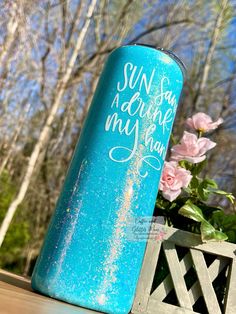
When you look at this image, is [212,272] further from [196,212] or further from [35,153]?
[35,153]

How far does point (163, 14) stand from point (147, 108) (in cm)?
816

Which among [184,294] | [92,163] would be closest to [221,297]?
[184,294]

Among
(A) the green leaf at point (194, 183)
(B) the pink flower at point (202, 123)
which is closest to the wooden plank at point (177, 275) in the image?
(A) the green leaf at point (194, 183)

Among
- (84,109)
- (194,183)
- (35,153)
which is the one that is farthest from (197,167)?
(84,109)

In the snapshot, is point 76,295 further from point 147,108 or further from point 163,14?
point 163,14

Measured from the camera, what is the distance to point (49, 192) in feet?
27.9

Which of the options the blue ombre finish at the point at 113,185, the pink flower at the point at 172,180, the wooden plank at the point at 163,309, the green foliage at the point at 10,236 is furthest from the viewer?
the green foliage at the point at 10,236

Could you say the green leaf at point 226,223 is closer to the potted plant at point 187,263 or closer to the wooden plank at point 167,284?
the potted plant at point 187,263

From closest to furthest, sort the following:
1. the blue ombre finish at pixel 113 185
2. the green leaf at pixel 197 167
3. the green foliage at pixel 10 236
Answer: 1. the blue ombre finish at pixel 113 185
2. the green leaf at pixel 197 167
3. the green foliage at pixel 10 236

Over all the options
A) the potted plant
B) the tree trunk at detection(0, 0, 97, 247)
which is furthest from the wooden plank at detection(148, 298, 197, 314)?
the tree trunk at detection(0, 0, 97, 247)

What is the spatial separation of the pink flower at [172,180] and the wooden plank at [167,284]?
0.15 metres

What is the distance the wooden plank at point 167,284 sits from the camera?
43.6 inches

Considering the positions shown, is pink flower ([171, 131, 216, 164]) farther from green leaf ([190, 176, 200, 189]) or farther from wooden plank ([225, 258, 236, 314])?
wooden plank ([225, 258, 236, 314])

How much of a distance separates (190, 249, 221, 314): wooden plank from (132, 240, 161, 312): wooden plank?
9 cm
